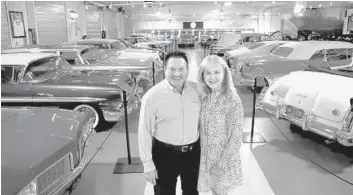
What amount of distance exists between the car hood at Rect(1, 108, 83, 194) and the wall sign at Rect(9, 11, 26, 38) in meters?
10.2

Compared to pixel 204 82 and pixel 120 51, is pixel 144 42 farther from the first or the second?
pixel 204 82

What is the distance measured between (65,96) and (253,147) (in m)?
3.30

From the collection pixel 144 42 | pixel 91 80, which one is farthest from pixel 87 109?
pixel 144 42

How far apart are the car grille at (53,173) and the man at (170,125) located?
812 millimetres

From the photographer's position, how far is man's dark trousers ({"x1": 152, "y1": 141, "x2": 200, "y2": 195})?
231cm

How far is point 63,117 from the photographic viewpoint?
327cm

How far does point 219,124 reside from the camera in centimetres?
228

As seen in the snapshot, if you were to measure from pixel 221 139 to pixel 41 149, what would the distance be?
1.51m

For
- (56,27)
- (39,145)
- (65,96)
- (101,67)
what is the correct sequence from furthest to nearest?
(56,27), (101,67), (65,96), (39,145)

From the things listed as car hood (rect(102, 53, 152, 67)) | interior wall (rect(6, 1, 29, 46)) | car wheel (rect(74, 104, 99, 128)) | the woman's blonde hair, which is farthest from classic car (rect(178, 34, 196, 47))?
the woman's blonde hair

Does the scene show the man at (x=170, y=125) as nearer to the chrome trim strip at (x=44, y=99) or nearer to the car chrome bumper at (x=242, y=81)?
the chrome trim strip at (x=44, y=99)

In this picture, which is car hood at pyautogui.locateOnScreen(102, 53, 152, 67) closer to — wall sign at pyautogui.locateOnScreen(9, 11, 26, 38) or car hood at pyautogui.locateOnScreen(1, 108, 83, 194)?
car hood at pyautogui.locateOnScreen(1, 108, 83, 194)

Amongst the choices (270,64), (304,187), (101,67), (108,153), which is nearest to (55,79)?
(108,153)

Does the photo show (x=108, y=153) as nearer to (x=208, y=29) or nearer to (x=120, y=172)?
(x=120, y=172)
